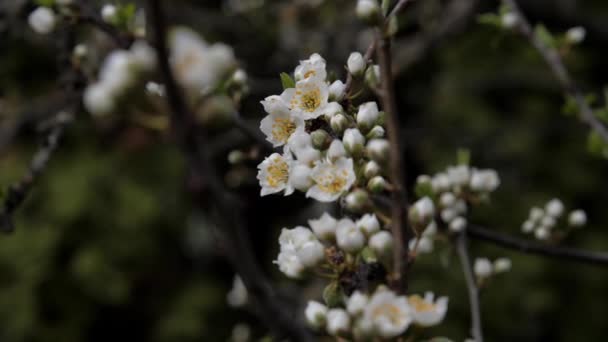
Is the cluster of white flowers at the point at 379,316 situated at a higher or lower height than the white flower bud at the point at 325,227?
lower

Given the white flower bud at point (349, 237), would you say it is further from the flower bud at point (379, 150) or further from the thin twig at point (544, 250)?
the thin twig at point (544, 250)

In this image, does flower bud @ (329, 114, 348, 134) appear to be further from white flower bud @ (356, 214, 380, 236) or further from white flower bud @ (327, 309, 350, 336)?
white flower bud @ (327, 309, 350, 336)

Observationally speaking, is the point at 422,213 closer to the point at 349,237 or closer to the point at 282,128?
the point at 349,237

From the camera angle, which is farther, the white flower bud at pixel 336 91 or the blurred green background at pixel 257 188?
the blurred green background at pixel 257 188

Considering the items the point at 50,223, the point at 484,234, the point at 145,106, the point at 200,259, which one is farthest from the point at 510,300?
the point at 145,106

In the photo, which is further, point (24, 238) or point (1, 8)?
point (24, 238)

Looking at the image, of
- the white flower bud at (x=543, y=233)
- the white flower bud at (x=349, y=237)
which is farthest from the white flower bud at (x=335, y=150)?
the white flower bud at (x=543, y=233)

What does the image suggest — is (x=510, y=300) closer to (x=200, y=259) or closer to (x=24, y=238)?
(x=200, y=259)
